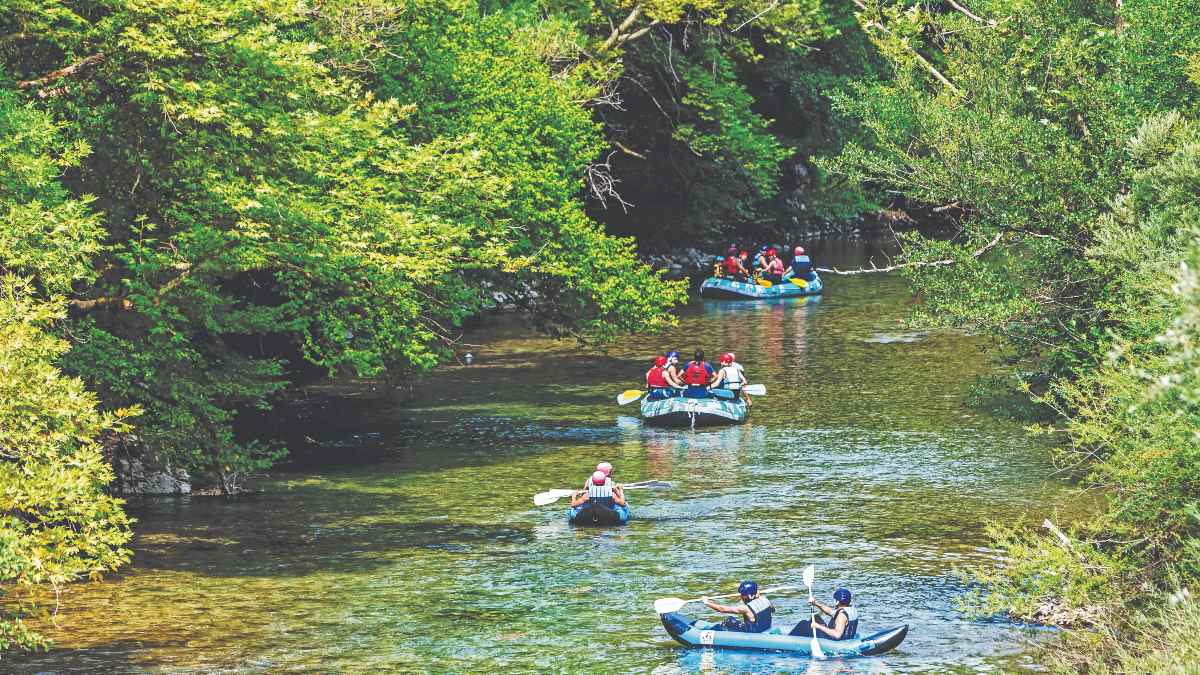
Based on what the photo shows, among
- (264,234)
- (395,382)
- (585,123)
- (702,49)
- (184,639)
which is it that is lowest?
(184,639)

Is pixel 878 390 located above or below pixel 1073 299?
below

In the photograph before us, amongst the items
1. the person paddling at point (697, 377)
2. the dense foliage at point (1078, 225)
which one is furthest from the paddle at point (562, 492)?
the person paddling at point (697, 377)

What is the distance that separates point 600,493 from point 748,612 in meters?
5.84

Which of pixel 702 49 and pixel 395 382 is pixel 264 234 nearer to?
pixel 395 382

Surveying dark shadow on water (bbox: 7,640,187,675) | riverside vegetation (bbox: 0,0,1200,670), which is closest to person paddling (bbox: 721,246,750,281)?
riverside vegetation (bbox: 0,0,1200,670)

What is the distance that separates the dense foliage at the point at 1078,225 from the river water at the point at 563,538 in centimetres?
190

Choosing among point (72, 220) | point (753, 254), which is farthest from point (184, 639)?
point (753, 254)

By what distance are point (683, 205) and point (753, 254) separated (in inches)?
322

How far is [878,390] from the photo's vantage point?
33938mm

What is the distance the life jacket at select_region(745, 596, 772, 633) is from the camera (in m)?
18.2

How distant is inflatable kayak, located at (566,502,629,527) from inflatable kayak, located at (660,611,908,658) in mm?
5424

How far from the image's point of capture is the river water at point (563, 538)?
1827cm

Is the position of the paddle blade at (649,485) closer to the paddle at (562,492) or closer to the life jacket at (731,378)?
the paddle at (562,492)

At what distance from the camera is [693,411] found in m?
32.0
